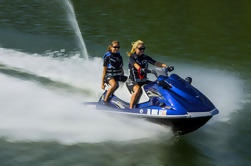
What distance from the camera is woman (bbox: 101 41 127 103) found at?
7.75 m

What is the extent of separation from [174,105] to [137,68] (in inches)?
43.8

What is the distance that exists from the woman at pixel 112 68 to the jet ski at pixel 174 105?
727 mm

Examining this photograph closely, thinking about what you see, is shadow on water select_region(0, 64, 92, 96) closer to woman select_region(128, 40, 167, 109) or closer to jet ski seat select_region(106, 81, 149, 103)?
→ jet ski seat select_region(106, 81, 149, 103)

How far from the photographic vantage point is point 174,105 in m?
6.48

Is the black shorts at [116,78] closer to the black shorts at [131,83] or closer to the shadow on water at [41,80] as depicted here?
the black shorts at [131,83]

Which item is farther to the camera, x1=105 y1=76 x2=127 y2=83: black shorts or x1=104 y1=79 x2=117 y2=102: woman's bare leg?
x1=105 y1=76 x2=127 y2=83: black shorts

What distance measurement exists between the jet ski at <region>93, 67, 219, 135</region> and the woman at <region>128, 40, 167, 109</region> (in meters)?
0.15

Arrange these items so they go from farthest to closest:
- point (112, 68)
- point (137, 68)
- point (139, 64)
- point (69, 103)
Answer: point (69, 103), point (112, 68), point (139, 64), point (137, 68)

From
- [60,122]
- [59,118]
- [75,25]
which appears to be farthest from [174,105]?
[75,25]

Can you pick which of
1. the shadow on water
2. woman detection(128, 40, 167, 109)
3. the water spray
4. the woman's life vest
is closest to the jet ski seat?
woman detection(128, 40, 167, 109)

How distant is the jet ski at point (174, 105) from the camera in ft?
21.0

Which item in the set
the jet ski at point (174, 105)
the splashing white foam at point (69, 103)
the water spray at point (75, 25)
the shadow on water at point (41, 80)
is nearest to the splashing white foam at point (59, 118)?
the splashing white foam at point (69, 103)

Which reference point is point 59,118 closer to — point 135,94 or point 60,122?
point 60,122

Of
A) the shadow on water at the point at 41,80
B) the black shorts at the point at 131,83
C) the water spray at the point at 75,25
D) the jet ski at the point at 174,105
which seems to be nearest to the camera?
the jet ski at the point at 174,105
